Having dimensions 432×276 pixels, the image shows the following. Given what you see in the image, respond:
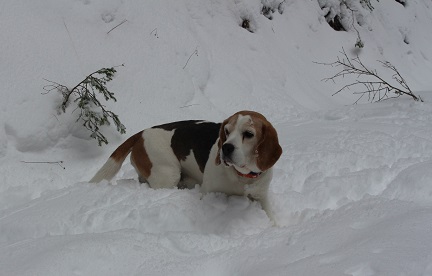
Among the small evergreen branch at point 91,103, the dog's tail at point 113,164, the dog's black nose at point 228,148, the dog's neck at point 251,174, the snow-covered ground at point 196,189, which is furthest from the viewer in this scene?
the small evergreen branch at point 91,103

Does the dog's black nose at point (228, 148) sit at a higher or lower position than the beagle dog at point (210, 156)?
higher

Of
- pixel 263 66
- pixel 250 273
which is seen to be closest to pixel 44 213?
pixel 250 273

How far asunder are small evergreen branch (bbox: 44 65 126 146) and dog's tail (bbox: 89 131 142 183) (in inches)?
36.5

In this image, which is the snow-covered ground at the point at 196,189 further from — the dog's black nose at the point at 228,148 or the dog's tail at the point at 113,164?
the dog's black nose at the point at 228,148

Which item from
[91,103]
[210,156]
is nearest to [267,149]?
[210,156]

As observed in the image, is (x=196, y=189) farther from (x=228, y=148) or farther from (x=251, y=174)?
(x=228, y=148)

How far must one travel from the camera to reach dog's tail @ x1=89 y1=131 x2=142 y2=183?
3.45m

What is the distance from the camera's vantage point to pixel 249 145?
272 centimetres

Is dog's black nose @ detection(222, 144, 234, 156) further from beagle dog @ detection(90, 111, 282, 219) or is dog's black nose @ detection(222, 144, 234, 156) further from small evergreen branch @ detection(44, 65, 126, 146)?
small evergreen branch @ detection(44, 65, 126, 146)

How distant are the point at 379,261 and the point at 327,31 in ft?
28.4

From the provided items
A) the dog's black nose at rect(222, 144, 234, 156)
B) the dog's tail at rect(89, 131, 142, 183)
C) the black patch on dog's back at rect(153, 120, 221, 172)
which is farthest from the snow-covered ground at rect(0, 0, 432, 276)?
the dog's black nose at rect(222, 144, 234, 156)

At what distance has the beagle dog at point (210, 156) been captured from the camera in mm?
2723

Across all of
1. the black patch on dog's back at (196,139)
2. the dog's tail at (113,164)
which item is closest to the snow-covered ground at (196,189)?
the dog's tail at (113,164)

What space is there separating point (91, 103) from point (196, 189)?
1821 millimetres
